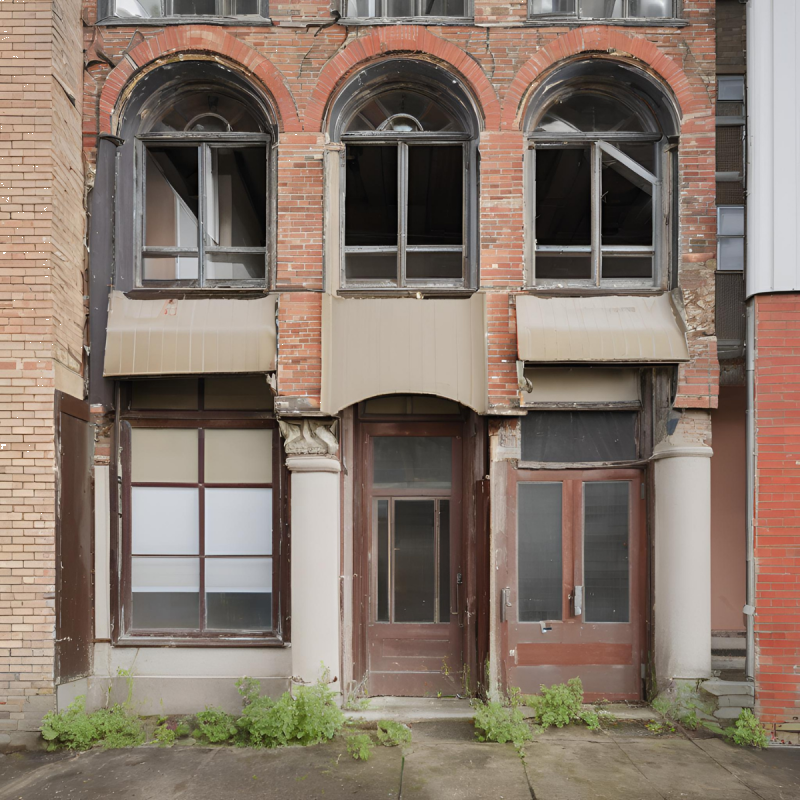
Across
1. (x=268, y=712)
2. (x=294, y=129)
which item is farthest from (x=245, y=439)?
(x=294, y=129)

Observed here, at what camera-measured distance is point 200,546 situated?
265 inches

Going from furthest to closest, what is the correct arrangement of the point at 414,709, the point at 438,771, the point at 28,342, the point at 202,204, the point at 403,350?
the point at 202,204 → the point at 414,709 → the point at 403,350 → the point at 28,342 → the point at 438,771

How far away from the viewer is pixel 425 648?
6750mm

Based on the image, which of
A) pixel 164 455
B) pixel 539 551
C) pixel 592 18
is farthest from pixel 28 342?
pixel 592 18

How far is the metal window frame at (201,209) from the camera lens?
6.78 m

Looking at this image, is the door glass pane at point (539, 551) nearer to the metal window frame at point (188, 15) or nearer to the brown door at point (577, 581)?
the brown door at point (577, 581)

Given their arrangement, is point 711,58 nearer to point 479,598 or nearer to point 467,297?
point 467,297

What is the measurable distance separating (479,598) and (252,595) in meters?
2.46

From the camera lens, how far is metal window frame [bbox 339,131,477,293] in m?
6.70

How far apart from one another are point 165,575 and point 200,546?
1.62ft

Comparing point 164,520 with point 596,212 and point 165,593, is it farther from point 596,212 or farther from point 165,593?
point 596,212

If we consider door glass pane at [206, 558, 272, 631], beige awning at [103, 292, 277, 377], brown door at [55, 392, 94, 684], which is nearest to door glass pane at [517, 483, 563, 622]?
door glass pane at [206, 558, 272, 631]

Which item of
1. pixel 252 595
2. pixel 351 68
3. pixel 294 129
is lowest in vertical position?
pixel 252 595

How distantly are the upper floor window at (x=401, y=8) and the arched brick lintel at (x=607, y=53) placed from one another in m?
1.01
